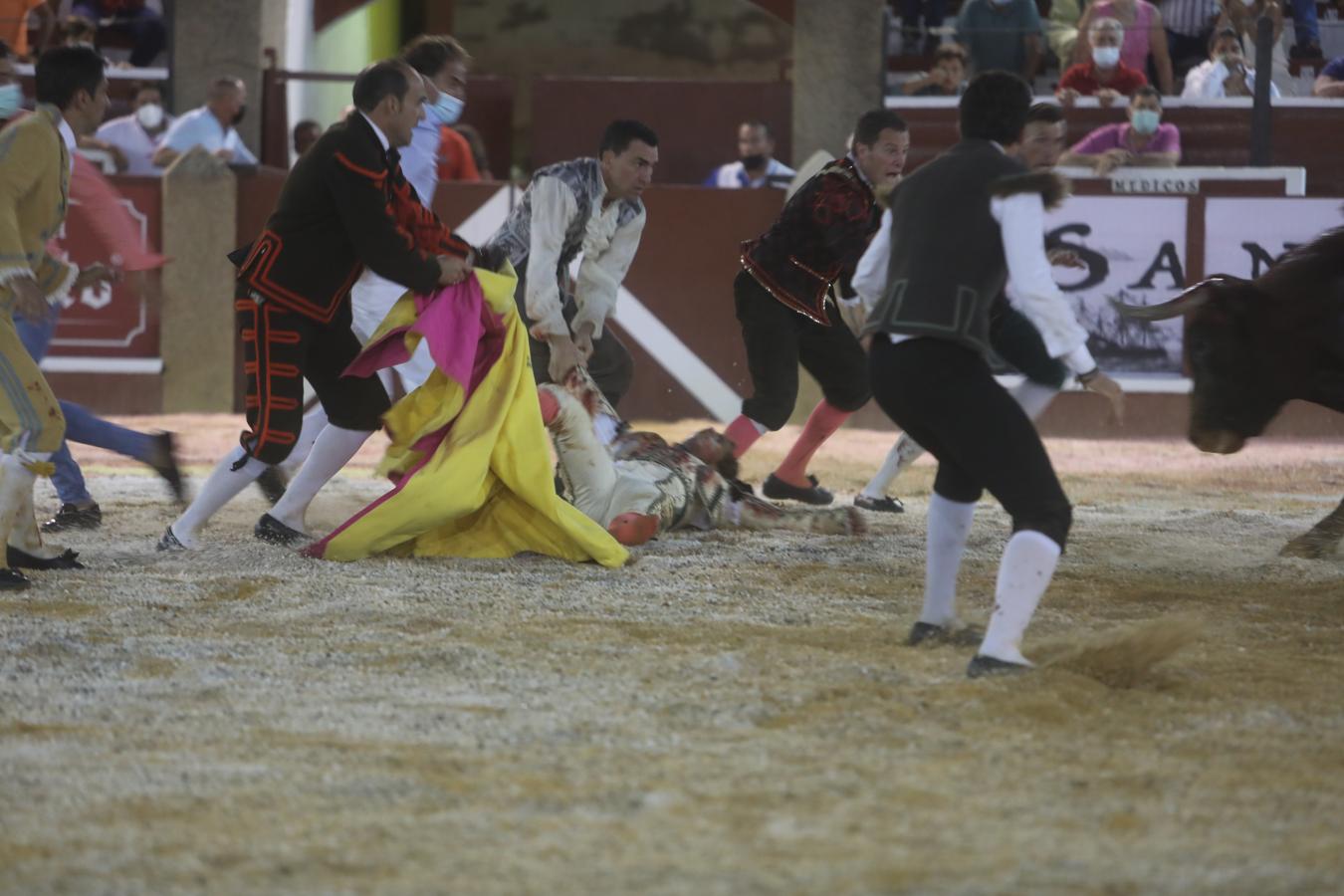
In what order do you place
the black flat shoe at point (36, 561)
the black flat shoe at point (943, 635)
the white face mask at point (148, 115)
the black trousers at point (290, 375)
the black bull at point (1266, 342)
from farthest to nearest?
the white face mask at point (148, 115)
the black bull at point (1266, 342)
the black trousers at point (290, 375)
the black flat shoe at point (36, 561)
the black flat shoe at point (943, 635)

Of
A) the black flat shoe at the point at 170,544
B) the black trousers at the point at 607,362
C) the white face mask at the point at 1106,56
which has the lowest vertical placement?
the black flat shoe at the point at 170,544

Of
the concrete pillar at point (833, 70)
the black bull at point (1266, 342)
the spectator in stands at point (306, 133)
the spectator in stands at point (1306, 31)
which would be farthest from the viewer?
the spectator in stands at point (1306, 31)

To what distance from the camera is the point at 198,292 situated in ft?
38.3

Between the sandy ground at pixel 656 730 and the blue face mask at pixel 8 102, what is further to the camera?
the blue face mask at pixel 8 102

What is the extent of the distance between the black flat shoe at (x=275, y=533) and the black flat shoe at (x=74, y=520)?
0.88 meters

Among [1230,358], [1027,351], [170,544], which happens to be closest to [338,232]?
[170,544]

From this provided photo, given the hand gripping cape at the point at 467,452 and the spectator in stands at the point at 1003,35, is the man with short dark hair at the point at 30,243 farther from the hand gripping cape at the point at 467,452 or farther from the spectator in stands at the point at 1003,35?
the spectator in stands at the point at 1003,35

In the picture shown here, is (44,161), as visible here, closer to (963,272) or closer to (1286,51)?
(963,272)

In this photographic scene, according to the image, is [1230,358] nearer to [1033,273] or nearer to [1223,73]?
[1033,273]

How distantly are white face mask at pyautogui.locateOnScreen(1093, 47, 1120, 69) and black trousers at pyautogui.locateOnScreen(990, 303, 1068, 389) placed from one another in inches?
280

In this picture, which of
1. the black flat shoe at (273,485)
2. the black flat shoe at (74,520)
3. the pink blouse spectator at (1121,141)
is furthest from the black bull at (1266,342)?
the pink blouse spectator at (1121,141)

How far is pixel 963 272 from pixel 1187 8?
9.43 meters

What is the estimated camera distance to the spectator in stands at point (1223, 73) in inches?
475

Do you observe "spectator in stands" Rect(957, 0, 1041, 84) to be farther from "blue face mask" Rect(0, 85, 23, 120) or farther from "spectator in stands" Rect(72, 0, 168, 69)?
"blue face mask" Rect(0, 85, 23, 120)
